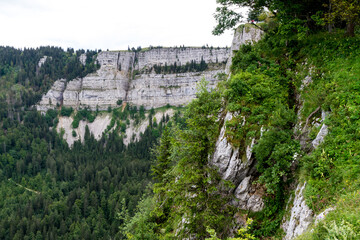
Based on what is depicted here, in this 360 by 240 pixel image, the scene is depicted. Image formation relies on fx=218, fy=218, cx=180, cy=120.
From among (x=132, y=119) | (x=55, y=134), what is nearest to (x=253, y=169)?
(x=132, y=119)

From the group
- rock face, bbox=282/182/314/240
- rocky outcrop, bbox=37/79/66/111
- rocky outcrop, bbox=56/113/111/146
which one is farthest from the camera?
rocky outcrop, bbox=37/79/66/111

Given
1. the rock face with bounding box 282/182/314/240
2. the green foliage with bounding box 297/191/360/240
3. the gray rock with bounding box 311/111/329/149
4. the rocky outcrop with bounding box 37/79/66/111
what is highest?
the gray rock with bounding box 311/111/329/149

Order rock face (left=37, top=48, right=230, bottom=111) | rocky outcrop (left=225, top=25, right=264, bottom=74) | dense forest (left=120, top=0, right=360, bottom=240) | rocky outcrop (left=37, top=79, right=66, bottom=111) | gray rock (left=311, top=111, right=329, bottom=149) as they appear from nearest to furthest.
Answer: dense forest (left=120, top=0, right=360, bottom=240) → gray rock (left=311, top=111, right=329, bottom=149) → rocky outcrop (left=225, top=25, right=264, bottom=74) → rock face (left=37, top=48, right=230, bottom=111) → rocky outcrop (left=37, top=79, right=66, bottom=111)

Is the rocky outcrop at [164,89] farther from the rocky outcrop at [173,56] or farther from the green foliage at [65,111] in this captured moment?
the green foliage at [65,111]

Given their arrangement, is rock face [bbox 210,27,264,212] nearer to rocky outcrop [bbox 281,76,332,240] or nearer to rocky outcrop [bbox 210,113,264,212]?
rocky outcrop [bbox 210,113,264,212]

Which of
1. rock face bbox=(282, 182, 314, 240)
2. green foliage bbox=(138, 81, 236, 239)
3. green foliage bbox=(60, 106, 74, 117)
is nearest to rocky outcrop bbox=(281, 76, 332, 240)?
rock face bbox=(282, 182, 314, 240)

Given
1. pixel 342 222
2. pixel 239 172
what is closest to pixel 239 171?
pixel 239 172

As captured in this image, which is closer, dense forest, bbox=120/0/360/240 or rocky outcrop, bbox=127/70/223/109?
dense forest, bbox=120/0/360/240

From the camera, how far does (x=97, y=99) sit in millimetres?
178375

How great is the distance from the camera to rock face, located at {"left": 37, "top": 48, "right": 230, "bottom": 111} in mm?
174375

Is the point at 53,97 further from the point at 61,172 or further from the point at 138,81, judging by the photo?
the point at 61,172

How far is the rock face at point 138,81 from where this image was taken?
174 m

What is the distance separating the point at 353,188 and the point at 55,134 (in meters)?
177

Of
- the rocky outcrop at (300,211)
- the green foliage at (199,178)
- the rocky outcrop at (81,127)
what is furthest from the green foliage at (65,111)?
the rocky outcrop at (300,211)
